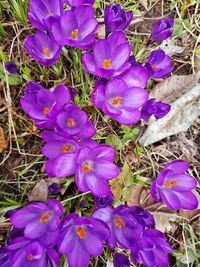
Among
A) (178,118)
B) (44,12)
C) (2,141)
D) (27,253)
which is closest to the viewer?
(27,253)

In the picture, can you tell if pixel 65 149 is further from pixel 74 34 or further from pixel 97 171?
pixel 74 34

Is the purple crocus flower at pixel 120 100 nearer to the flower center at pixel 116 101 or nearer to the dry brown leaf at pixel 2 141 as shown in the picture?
the flower center at pixel 116 101

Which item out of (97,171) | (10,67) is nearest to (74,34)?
(10,67)

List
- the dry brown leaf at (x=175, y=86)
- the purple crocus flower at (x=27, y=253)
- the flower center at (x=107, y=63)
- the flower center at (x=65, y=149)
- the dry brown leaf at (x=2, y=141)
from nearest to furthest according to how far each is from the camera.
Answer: the purple crocus flower at (x=27, y=253), the flower center at (x=65, y=149), the flower center at (x=107, y=63), the dry brown leaf at (x=2, y=141), the dry brown leaf at (x=175, y=86)

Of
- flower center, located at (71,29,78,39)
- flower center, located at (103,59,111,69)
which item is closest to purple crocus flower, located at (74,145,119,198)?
flower center, located at (103,59,111,69)

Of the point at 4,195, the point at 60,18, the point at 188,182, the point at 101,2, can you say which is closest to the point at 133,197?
the point at 188,182

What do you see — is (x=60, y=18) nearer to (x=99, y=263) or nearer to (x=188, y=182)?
(x=188, y=182)

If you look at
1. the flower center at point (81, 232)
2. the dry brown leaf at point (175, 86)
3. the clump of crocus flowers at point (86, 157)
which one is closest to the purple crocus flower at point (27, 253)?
the clump of crocus flowers at point (86, 157)
